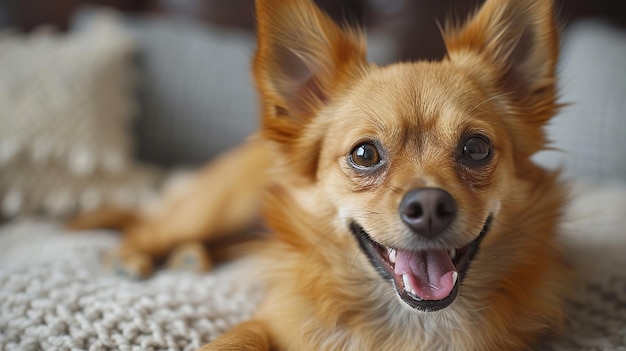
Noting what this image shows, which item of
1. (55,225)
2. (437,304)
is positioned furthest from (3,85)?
(437,304)

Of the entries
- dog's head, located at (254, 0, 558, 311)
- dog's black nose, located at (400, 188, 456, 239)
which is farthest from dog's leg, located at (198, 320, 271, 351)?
dog's black nose, located at (400, 188, 456, 239)

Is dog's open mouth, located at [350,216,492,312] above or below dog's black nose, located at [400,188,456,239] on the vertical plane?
below

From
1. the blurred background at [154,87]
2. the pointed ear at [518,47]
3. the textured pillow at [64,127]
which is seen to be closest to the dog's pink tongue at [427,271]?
the pointed ear at [518,47]

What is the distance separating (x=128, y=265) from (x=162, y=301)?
0.40 m

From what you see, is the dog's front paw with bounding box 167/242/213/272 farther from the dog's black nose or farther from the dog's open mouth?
the dog's black nose

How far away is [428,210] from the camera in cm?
98

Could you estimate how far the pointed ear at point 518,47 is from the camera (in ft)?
3.99

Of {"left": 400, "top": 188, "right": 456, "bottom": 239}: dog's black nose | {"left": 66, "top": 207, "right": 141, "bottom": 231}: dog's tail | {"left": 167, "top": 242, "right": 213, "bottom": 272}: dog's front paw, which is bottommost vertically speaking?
{"left": 167, "top": 242, "right": 213, "bottom": 272}: dog's front paw

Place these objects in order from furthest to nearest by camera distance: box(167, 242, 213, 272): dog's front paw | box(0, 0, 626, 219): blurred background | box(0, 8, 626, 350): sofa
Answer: box(0, 0, 626, 219): blurred background
box(167, 242, 213, 272): dog's front paw
box(0, 8, 626, 350): sofa

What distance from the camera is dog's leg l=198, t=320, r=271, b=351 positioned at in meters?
1.10

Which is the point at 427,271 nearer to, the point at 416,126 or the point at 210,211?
the point at 416,126

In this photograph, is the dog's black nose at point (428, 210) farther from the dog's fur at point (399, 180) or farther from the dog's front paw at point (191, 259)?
the dog's front paw at point (191, 259)

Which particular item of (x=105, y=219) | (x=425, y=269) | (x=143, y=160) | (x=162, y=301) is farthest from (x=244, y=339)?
(x=143, y=160)

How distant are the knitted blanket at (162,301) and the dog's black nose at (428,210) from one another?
412mm
